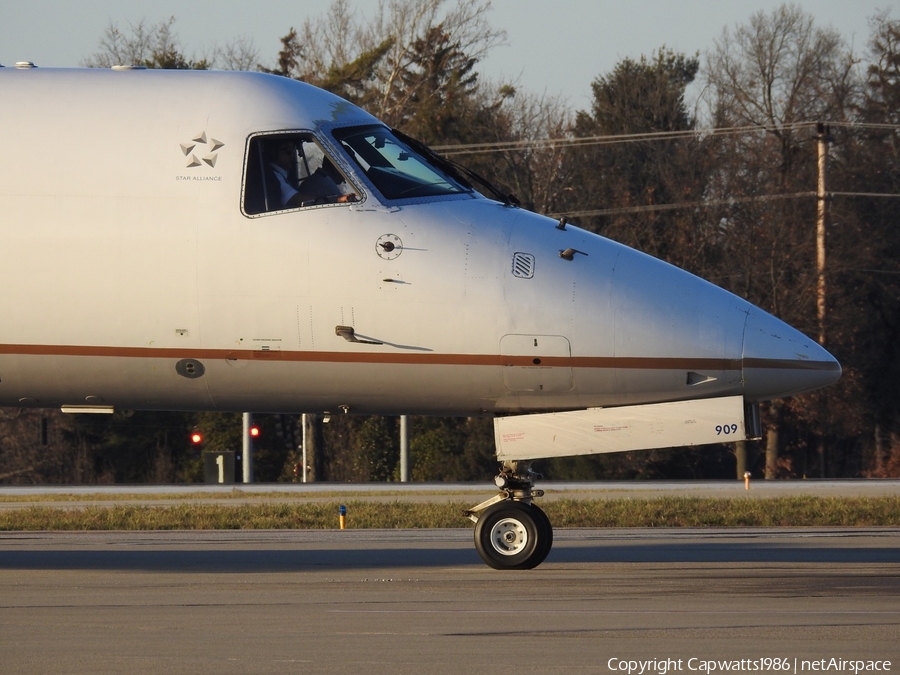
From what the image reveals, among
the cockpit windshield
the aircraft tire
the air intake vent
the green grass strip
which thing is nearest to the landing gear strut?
the aircraft tire

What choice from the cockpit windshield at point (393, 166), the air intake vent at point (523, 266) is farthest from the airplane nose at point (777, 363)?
the cockpit windshield at point (393, 166)

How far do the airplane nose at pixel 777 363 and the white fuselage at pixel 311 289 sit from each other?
0.02 m

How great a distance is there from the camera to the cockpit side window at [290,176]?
34.8 ft

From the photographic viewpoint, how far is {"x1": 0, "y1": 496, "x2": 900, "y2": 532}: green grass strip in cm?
1906

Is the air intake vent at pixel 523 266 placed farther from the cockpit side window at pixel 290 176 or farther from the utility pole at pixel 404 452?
the utility pole at pixel 404 452

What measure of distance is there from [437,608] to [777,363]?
337 centimetres

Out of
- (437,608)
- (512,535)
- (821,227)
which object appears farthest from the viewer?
(821,227)

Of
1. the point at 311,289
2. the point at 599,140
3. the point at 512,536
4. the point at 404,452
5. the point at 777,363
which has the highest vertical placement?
the point at 599,140

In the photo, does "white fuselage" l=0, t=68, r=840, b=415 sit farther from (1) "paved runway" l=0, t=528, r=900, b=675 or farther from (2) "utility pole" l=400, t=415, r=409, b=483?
(2) "utility pole" l=400, t=415, r=409, b=483

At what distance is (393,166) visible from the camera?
11.0 meters

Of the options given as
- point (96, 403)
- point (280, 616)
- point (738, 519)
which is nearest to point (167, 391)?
point (96, 403)

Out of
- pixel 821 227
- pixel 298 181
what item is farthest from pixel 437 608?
pixel 821 227

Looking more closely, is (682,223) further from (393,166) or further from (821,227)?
(393,166)

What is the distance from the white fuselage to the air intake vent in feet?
0.05
